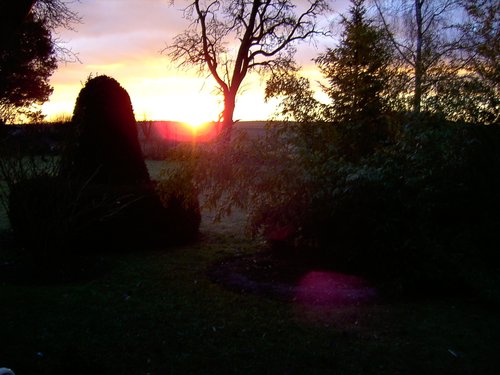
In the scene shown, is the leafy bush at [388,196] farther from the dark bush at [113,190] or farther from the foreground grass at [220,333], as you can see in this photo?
the dark bush at [113,190]

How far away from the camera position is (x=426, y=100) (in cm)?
657

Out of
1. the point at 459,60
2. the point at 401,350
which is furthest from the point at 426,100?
the point at 459,60

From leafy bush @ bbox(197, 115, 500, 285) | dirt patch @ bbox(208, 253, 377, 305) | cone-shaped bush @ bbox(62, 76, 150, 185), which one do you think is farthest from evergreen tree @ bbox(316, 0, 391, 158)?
cone-shaped bush @ bbox(62, 76, 150, 185)

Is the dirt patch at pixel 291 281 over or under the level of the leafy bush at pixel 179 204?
under

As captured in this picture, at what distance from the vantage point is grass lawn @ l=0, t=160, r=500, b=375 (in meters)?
3.64

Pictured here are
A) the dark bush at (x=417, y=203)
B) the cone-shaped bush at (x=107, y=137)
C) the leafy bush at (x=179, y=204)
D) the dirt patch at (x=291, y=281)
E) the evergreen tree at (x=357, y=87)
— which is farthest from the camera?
the cone-shaped bush at (x=107, y=137)

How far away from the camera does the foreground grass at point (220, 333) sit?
3.64 meters

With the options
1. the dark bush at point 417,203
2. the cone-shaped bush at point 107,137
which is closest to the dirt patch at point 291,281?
the dark bush at point 417,203

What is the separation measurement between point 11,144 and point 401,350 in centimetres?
540

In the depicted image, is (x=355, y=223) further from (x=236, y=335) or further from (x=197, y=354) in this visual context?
(x=197, y=354)

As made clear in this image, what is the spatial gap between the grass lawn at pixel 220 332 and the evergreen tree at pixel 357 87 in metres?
2.64

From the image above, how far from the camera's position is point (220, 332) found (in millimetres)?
Result: 4285

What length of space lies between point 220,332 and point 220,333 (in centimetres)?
2

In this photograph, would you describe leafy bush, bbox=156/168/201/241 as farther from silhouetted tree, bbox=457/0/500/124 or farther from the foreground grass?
silhouetted tree, bbox=457/0/500/124
